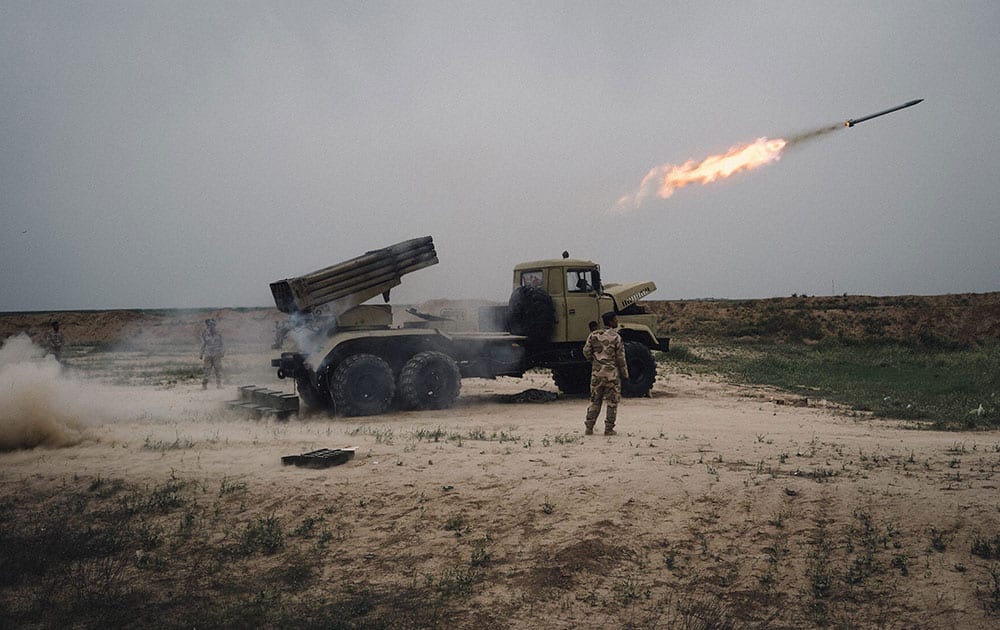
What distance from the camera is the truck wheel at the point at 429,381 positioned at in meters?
14.3

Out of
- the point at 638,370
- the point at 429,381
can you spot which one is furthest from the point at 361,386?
the point at 638,370

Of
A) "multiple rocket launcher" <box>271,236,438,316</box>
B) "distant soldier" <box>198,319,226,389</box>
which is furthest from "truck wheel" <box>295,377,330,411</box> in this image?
"distant soldier" <box>198,319,226,389</box>

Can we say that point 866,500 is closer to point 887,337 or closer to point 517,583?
point 517,583

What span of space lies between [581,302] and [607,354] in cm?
502

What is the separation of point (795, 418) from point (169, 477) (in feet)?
34.1

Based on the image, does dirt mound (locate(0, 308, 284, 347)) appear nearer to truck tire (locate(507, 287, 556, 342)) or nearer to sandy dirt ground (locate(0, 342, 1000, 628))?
truck tire (locate(507, 287, 556, 342))

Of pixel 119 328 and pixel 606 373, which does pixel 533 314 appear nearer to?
pixel 606 373

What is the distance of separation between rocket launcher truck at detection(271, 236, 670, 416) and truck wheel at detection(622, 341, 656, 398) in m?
0.02

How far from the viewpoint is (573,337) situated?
16016 mm

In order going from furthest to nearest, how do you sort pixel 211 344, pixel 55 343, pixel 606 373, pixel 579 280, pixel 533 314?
1. pixel 55 343
2. pixel 211 344
3. pixel 579 280
4. pixel 533 314
5. pixel 606 373

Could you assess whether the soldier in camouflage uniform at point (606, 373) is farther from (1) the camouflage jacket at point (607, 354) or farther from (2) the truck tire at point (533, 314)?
(2) the truck tire at point (533, 314)

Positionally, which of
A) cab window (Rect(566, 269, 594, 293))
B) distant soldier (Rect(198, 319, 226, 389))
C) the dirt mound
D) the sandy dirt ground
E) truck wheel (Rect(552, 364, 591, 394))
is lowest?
the sandy dirt ground

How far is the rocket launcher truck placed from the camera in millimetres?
13906

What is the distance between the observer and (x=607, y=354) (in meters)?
11.2
